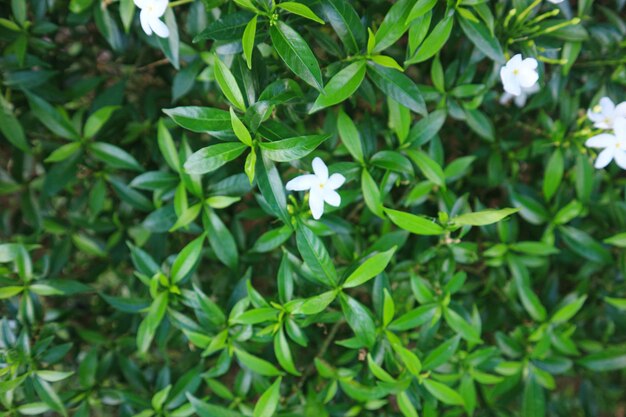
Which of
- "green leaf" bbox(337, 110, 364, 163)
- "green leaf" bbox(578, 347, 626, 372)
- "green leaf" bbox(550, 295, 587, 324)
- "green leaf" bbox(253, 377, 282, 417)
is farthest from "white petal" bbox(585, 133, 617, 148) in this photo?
"green leaf" bbox(253, 377, 282, 417)

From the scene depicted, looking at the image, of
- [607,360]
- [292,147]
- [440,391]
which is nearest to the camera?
[292,147]

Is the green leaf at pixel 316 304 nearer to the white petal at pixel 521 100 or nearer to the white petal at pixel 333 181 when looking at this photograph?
the white petal at pixel 333 181

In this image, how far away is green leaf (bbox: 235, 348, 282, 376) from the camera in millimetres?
1289

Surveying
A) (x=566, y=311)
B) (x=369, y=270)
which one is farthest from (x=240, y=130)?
(x=566, y=311)

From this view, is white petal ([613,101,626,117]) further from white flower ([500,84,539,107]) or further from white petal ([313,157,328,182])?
white petal ([313,157,328,182])

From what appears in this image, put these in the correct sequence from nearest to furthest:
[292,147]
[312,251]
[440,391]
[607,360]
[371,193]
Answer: [292,147] < [312,251] < [371,193] < [440,391] < [607,360]

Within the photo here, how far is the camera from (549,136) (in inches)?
58.9

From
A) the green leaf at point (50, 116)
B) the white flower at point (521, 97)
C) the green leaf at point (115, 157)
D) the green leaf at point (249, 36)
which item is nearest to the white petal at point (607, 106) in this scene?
the white flower at point (521, 97)

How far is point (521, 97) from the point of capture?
1.53 metres

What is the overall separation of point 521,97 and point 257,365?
3.46 ft

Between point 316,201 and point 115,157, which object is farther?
point 115,157

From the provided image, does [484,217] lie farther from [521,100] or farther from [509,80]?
[521,100]

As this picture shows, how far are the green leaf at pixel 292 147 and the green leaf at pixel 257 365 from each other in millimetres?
547

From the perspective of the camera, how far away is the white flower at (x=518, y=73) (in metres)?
1.13
